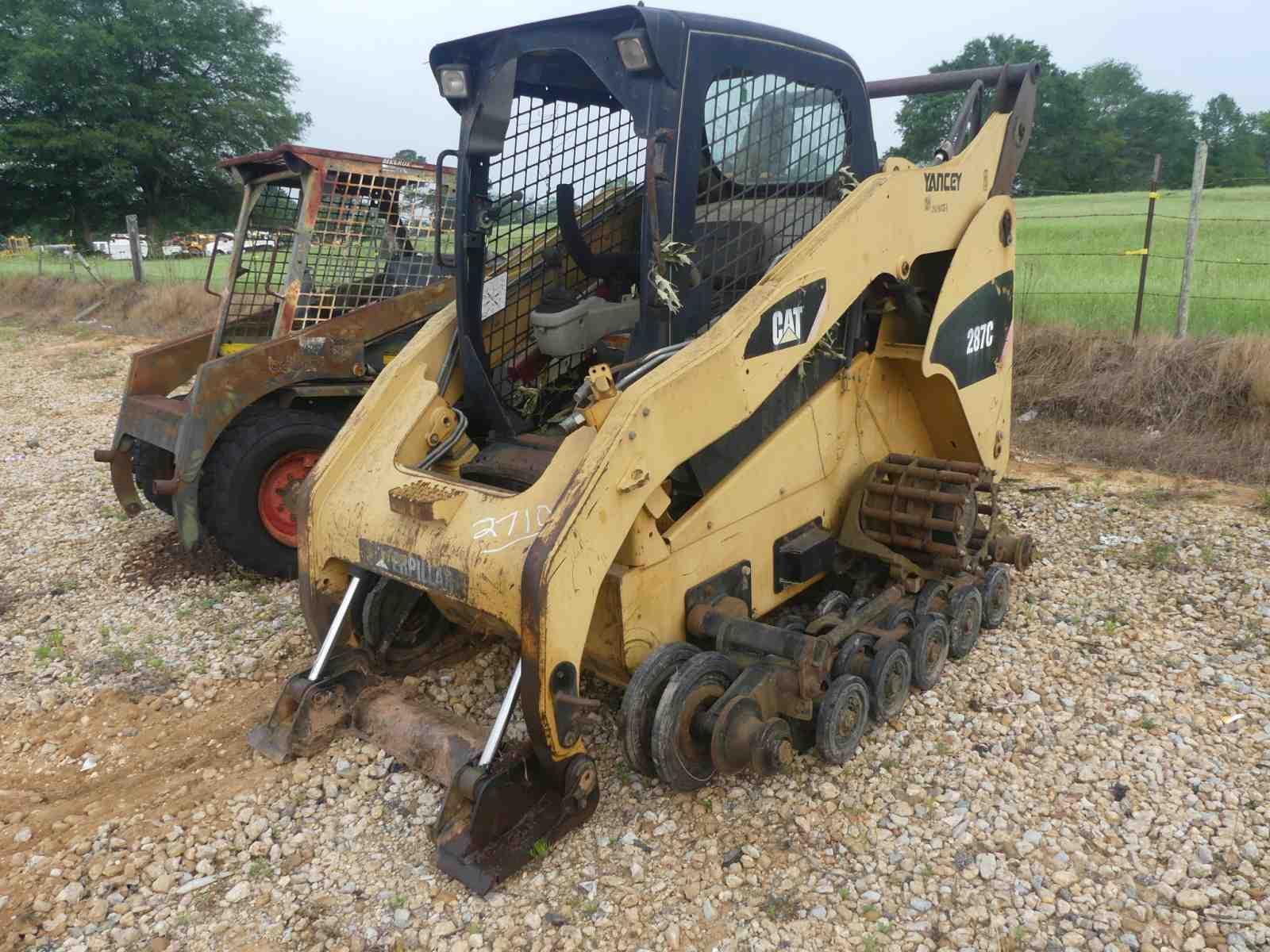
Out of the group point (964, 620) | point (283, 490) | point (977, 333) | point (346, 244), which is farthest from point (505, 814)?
point (346, 244)

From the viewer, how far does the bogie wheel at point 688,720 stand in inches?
110

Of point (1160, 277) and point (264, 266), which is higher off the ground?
point (1160, 277)

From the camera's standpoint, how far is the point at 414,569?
307 cm

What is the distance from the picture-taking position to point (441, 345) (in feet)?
12.6

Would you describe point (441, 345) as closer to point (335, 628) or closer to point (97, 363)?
point (335, 628)

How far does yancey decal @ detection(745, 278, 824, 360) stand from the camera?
121 inches

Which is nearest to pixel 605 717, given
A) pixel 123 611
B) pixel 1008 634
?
pixel 1008 634

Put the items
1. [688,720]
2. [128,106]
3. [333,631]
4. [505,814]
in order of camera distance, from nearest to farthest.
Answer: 1. [505,814]
2. [688,720]
3. [333,631]
4. [128,106]

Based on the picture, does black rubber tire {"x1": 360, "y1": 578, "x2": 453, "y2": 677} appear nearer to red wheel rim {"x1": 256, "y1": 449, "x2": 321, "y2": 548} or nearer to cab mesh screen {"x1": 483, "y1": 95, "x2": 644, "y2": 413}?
cab mesh screen {"x1": 483, "y1": 95, "x2": 644, "y2": 413}

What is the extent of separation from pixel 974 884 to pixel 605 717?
1.43 metres

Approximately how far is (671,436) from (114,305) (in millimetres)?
17017

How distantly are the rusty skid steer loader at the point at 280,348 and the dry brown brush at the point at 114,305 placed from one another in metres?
9.13

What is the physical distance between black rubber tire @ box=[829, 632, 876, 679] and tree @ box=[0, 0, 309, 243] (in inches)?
1211

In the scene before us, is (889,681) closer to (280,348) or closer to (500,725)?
(500,725)
